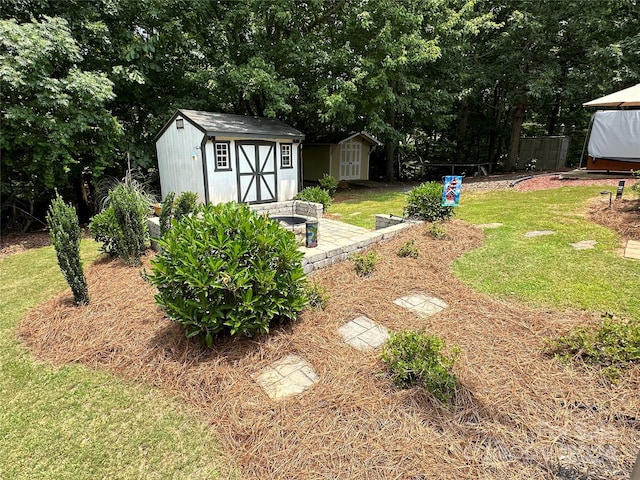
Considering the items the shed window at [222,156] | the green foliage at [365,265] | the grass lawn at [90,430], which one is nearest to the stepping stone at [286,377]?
the grass lawn at [90,430]

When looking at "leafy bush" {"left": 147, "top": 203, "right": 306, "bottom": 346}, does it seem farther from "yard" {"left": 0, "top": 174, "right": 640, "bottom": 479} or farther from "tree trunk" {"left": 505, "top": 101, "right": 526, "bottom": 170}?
"tree trunk" {"left": 505, "top": 101, "right": 526, "bottom": 170}

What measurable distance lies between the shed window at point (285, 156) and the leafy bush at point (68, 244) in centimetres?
756

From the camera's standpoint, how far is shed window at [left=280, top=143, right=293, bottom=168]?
11125 mm

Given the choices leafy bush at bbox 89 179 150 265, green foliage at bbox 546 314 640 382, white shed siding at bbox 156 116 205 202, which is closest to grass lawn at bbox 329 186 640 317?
green foliage at bbox 546 314 640 382

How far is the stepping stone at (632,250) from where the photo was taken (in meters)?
4.86

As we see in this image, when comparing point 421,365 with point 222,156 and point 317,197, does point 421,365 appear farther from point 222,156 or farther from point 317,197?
point 222,156

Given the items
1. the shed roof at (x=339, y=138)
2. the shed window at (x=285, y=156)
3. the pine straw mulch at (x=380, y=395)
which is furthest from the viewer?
the shed roof at (x=339, y=138)

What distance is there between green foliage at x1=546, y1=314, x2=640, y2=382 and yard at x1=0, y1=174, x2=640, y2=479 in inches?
3.4

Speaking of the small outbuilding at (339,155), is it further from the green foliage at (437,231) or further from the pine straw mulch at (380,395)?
the pine straw mulch at (380,395)

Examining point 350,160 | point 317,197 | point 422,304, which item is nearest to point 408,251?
point 422,304

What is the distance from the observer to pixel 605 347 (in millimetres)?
2738

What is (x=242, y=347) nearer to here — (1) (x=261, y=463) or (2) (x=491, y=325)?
(1) (x=261, y=463)

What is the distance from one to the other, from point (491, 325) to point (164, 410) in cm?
307

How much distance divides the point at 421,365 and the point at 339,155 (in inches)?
588
